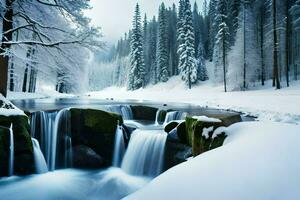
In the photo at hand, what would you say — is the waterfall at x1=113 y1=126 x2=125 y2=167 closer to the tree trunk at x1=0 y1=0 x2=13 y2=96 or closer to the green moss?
the green moss

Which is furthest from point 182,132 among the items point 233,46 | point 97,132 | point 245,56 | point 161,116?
point 233,46

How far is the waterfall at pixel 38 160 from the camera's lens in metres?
10.6

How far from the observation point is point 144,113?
18.8 metres

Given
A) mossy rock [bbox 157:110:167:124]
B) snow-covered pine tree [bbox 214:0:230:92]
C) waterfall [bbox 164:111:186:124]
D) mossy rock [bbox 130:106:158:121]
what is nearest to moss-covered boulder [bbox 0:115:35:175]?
waterfall [bbox 164:111:186:124]

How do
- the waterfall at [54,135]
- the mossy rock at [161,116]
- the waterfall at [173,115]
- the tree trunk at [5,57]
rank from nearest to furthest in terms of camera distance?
the tree trunk at [5,57]
the waterfall at [54,135]
the waterfall at [173,115]
the mossy rock at [161,116]

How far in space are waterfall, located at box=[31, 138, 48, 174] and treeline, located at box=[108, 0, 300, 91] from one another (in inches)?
858

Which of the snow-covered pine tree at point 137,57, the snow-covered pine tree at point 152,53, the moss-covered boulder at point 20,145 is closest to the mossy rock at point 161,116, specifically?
the moss-covered boulder at point 20,145

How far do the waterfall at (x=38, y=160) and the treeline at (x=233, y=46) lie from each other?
2179cm

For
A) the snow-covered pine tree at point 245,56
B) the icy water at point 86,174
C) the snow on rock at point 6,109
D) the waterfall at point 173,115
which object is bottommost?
the icy water at point 86,174

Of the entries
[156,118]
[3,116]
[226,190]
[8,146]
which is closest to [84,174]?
[8,146]

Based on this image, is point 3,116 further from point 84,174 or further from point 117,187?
point 117,187

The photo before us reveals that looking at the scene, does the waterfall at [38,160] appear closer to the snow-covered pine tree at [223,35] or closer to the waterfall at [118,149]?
the waterfall at [118,149]

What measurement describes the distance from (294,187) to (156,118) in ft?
48.6

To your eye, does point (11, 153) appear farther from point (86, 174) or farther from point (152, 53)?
point (152, 53)
